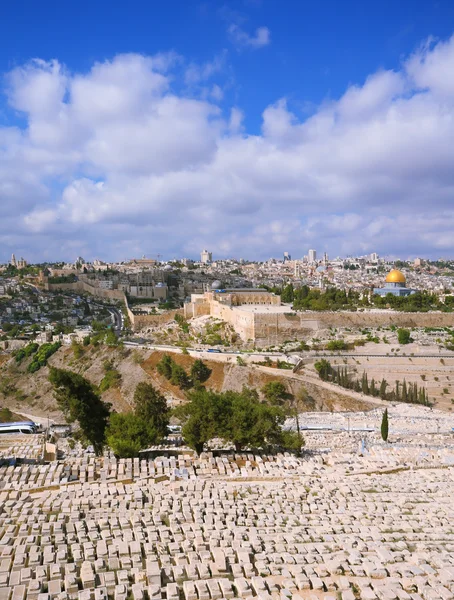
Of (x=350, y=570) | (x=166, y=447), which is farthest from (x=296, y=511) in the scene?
(x=166, y=447)

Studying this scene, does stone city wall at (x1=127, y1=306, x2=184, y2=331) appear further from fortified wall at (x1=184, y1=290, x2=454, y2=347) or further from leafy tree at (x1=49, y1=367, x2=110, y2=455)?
leafy tree at (x1=49, y1=367, x2=110, y2=455)

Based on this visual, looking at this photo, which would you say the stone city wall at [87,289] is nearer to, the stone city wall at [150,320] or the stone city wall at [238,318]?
the stone city wall at [150,320]

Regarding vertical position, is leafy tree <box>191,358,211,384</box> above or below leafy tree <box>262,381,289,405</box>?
above

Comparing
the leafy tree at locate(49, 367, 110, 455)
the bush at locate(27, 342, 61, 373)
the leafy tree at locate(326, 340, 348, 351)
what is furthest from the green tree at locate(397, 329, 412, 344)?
the bush at locate(27, 342, 61, 373)

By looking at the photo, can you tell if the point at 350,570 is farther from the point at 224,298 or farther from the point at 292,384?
the point at 224,298

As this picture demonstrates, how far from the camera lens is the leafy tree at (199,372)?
32531 mm

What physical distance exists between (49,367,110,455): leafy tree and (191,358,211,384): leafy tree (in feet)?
44.2

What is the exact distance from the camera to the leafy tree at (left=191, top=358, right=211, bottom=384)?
32.5 meters

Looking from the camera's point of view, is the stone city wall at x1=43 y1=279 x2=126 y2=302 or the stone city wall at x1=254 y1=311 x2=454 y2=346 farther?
the stone city wall at x1=43 y1=279 x2=126 y2=302

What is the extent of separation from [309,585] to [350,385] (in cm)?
2452

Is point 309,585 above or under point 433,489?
above

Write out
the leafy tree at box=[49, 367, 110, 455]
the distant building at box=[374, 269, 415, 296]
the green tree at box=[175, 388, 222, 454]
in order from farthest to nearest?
1. the distant building at box=[374, 269, 415, 296]
2. the leafy tree at box=[49, 367, 110, 455]
3. the green tree at box=[175, 388, 222, 454]

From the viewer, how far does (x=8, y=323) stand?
181ft

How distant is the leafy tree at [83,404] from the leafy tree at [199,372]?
531 inches
